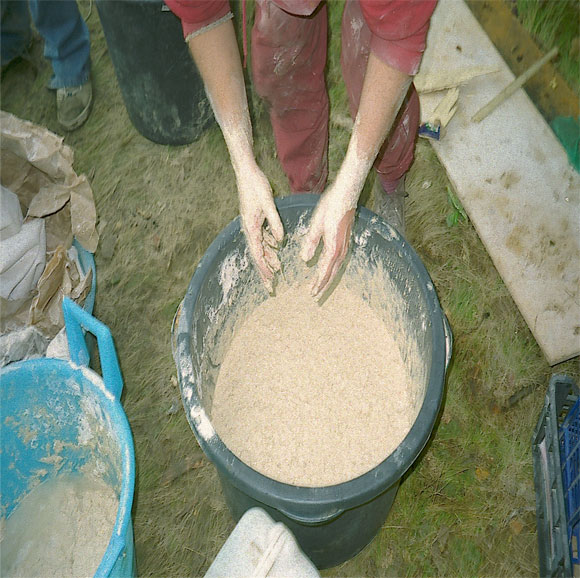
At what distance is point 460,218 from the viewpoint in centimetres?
223

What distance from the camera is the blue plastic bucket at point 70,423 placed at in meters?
1.39

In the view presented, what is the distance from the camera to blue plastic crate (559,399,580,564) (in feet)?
5.06

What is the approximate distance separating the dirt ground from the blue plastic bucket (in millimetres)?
268

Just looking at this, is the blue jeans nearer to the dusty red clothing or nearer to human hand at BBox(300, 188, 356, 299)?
the dusty red clothing

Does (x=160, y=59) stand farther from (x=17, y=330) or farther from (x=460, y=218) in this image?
(x=460, y=218)

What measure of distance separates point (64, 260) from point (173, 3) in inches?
35.3

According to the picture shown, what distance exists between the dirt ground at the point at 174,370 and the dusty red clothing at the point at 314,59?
0.33 meters

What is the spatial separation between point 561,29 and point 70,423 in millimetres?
2083

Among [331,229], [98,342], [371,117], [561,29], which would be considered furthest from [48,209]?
[561,29]

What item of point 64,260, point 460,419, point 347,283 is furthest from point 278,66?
point 460,419

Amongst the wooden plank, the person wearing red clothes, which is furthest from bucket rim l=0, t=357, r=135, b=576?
the wooden plank

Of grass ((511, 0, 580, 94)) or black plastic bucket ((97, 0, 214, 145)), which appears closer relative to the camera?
black plastic bucket ((97, 0, 214, 145))

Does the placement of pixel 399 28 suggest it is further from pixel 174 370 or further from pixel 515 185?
pixel 174 370

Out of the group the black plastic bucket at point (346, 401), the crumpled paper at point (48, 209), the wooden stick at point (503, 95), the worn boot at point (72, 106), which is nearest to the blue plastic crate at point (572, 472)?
the black plastic bucket at point (346, 401)
